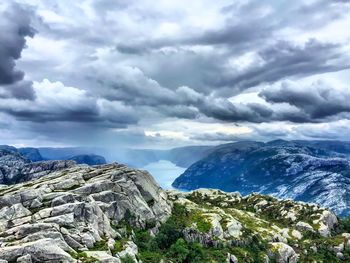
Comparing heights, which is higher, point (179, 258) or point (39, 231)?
point (39, 231)

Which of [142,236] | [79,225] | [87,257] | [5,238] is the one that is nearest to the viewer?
[87,257]

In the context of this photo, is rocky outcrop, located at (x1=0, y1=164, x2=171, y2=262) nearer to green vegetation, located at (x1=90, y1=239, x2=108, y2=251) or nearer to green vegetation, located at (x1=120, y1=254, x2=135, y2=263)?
green vegetation, located at (x1=90, y1=239, x2=108, y2=251)

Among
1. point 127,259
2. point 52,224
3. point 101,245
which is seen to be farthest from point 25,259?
point 101,245

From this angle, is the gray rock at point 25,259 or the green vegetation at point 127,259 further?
the green vegetation at point 127,259

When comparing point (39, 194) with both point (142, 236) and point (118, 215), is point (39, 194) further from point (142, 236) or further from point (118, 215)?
point (142, 236)

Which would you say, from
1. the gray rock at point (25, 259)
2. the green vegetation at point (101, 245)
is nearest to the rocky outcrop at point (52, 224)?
the gray rock at point (25, 259)

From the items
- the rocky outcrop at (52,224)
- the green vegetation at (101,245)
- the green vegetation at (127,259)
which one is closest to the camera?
the rocky outcrop at (52,224)

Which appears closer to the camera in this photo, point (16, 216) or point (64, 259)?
point (64, 259)

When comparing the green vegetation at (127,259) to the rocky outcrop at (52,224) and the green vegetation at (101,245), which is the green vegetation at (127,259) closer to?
the rocky outcrop at (52,224)

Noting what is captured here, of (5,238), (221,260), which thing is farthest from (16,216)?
(221,260)

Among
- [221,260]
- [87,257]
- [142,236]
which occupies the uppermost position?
[87,257]

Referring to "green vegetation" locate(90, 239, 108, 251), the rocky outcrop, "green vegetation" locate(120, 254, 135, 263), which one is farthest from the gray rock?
"green vegetation" locate(120, 254, 135, 263)

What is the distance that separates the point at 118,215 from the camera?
652ft

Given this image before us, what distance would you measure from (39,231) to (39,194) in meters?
57.7
